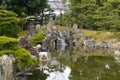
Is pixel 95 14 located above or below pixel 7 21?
below

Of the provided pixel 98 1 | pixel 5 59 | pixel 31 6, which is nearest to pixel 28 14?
pixel 31 6

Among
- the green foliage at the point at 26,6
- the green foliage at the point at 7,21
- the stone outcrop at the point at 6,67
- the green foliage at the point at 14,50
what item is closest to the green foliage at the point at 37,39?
the green foliage at the point at 26,6

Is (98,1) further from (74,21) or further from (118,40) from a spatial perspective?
(118,40)

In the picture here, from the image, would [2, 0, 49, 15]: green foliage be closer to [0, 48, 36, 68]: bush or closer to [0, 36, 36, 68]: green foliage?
[0, 36, 36, 68]: green foliage

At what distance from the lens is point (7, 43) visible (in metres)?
16.1

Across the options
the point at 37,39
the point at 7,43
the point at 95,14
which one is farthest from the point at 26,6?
the point at 7,43

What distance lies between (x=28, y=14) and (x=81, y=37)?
912 centimetres

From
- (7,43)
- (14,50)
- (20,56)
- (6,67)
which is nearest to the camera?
(6,67)

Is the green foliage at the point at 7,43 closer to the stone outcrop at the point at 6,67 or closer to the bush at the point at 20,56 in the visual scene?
the bush at the point at 20,56

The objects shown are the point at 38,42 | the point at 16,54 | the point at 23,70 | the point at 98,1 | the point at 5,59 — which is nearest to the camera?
the point at 5,59

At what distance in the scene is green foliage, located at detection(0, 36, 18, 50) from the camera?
52.4ft

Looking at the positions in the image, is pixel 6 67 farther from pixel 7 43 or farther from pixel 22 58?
pixel 7 43

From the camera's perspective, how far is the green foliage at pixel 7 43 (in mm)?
15962

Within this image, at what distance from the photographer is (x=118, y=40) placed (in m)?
42.3
